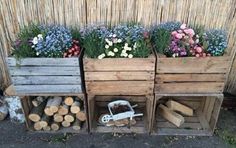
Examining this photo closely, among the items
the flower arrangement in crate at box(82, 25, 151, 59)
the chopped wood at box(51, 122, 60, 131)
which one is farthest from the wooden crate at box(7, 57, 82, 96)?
the chopped wood at box(51, 122, 60, 131)

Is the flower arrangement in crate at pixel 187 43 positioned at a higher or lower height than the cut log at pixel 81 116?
higher

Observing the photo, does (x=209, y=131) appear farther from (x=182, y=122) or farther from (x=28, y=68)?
(x=28, y=68)

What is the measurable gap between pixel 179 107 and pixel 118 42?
47.1 inches

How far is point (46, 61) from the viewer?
8.14 ft

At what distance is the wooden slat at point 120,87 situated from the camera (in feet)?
8.51

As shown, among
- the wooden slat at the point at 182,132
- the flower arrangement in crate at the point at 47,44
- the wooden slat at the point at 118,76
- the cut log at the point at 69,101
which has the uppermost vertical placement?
the flower arrangement in crate at the point at 47,44

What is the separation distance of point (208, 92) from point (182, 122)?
54cm

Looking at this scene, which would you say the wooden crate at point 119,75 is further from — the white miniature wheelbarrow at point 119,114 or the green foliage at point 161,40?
the white miniature wheelbarrow at point 119,114

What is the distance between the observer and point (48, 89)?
104 inches

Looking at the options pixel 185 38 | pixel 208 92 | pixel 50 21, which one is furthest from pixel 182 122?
pixel 50 21

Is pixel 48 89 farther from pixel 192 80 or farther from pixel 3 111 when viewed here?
pixel 192 80

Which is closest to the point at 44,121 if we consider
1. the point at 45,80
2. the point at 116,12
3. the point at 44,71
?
the point at 45,80

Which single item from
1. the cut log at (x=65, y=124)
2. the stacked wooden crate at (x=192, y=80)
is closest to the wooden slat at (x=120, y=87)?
the stacked wooden crate at (x=192, y=80)

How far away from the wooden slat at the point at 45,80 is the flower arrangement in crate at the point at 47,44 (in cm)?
22
